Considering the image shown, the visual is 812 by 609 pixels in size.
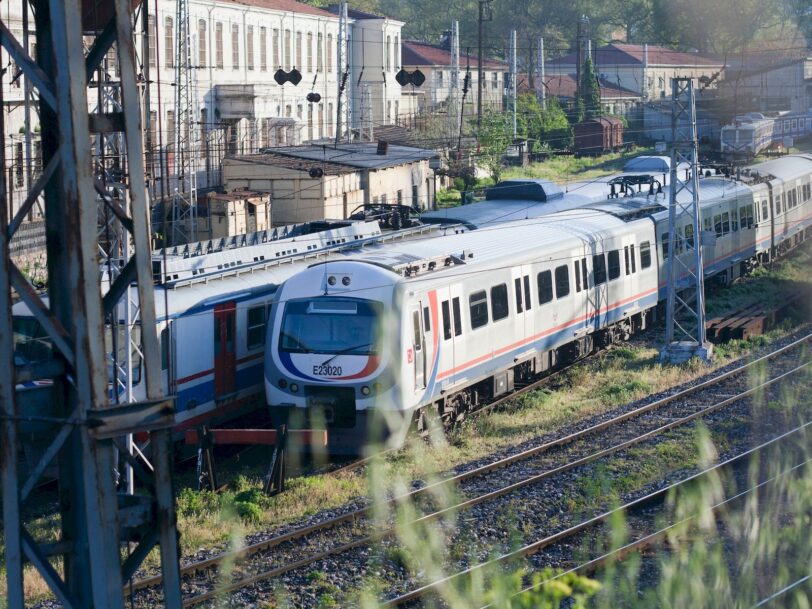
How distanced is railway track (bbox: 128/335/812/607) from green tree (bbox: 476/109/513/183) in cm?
2615

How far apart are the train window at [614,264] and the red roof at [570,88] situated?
1844 inches

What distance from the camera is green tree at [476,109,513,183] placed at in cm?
4500

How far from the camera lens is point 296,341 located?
44.5 ft

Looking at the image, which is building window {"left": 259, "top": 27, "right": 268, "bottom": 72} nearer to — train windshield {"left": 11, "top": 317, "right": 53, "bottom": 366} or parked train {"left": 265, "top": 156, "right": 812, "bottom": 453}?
parked train {"left": 265, "top": 156, "right": 812, "bottom": 453}

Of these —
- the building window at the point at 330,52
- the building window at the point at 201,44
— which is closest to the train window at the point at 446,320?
the building window at the point at 201,44

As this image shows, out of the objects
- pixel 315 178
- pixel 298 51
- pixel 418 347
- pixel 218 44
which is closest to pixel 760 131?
pixel 298 51

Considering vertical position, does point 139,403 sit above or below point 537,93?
below

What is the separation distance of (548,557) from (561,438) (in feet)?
14.1

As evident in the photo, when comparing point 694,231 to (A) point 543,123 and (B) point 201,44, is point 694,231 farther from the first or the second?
(A) point 543,123

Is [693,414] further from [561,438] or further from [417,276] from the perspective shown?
[417,276]

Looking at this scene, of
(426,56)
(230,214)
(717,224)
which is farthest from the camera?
(426,56)

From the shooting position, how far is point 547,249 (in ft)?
56.1

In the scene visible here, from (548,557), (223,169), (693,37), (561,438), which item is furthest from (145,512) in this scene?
(693,37)

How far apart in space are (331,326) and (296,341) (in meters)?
0.48
